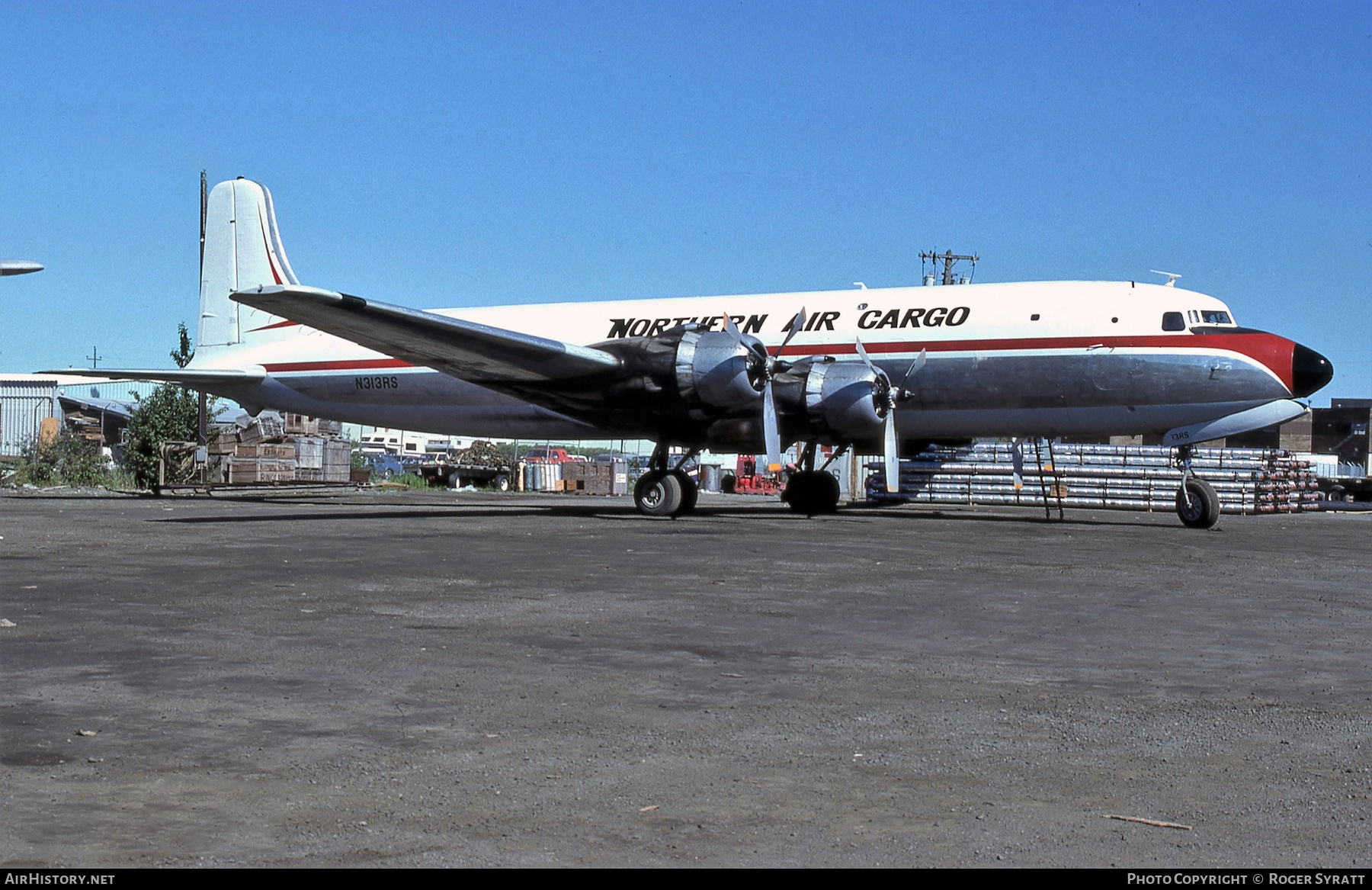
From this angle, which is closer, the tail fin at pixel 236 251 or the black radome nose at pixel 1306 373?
the black radome nose at pixel 1306 373

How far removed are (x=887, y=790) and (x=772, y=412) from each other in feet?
57.0

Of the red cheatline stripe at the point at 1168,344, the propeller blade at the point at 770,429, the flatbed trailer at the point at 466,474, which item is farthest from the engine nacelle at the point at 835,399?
the flatbed trailer at the point at 466,474

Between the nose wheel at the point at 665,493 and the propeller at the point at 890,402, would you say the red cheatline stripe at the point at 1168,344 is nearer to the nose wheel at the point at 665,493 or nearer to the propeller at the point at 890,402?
the propeller at the point at 890,402

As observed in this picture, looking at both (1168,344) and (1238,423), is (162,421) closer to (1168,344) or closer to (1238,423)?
(1168,344)

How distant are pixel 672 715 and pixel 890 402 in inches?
688

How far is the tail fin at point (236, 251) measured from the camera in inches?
1210

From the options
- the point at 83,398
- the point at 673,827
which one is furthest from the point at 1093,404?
the point at 83,398

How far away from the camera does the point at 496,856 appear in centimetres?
390

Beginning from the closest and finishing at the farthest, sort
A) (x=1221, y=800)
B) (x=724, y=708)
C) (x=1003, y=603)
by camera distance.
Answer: (x=1221, y=800) → (x=724, y=708) → (x=1003, y=603)

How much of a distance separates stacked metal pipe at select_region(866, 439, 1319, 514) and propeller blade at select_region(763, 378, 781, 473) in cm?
1153

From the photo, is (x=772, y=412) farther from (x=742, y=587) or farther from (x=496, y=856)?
(x=496, y=856)

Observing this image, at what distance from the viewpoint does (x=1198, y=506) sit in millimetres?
21891

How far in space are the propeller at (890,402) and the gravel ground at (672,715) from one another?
9896 mm

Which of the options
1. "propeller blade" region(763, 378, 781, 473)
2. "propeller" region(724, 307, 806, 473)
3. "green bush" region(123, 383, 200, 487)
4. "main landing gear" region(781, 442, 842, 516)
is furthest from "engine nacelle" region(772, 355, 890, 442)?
"green bush" region(123, 383, 200, 487)
